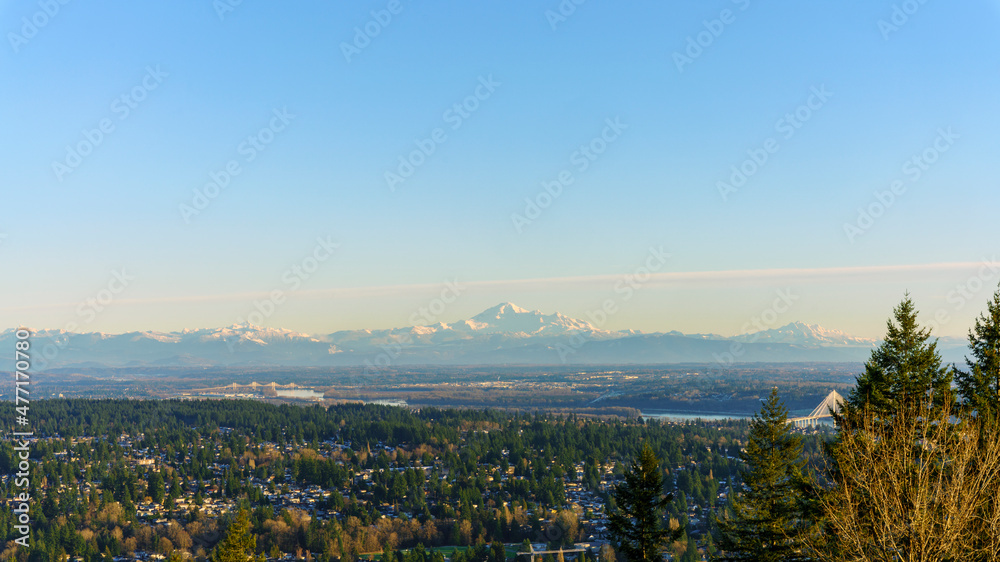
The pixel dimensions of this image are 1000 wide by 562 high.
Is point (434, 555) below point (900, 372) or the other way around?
below

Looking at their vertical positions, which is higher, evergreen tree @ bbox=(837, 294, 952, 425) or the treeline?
evergreen tree @ bbox=(837, 294, 952, 425)

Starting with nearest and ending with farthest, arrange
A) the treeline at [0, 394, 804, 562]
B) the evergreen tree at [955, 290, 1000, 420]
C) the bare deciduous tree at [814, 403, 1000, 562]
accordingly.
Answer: the bare deciduous tree at [814, 403, 1000, 562]
the evergreen tree at [955, 290, 1000, 420]
the treeline at [0, 394, 804, 562]

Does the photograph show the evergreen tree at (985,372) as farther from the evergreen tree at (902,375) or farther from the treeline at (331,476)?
the treeline at (331,476)

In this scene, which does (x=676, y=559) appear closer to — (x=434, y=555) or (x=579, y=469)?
(x=434, y=555)

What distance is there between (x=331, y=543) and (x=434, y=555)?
1384 cm

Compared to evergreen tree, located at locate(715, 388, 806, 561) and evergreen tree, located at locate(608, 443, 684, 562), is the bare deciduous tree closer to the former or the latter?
evergreen tree, located at locate(715, 388, 806, 561)

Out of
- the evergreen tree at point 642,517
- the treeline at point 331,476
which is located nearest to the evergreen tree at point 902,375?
the evergreen tree at point 642,517

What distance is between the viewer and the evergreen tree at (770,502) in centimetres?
2559

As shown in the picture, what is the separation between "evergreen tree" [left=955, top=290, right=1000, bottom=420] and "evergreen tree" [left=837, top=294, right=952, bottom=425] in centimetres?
89

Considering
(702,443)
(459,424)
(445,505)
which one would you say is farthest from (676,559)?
(459,424)

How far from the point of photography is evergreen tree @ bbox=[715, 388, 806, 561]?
25.6 m

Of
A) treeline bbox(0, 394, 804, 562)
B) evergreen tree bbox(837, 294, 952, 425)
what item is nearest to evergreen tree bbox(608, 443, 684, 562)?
evergreen tree bbox(837, 294, 952, 425)

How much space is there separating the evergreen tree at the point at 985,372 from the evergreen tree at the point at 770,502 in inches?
221

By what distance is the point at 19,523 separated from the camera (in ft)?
270
